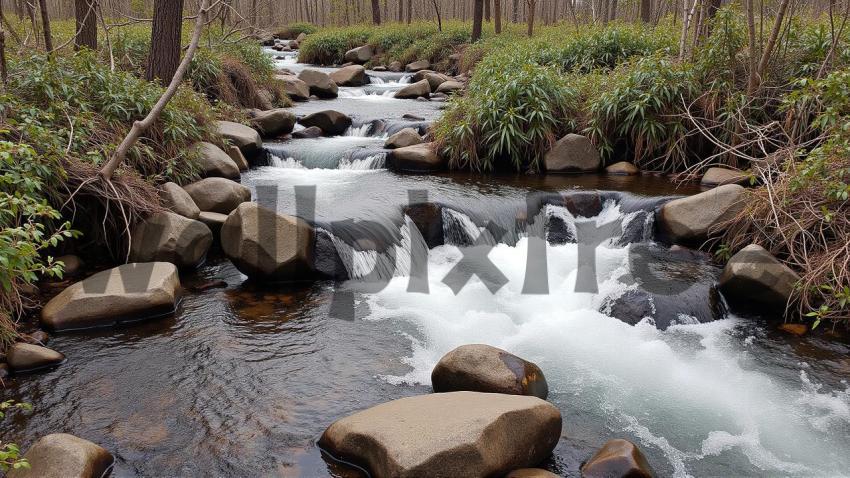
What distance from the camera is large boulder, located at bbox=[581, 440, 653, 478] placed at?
133 inches

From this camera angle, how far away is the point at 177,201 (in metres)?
6.60

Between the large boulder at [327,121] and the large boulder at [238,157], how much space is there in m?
2.84

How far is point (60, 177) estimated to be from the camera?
5.70 metres

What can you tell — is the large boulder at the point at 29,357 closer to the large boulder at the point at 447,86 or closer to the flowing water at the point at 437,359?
the flowing water at the point at 437,359

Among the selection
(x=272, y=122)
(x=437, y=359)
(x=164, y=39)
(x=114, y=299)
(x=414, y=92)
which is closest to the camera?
(x=437, y=359)

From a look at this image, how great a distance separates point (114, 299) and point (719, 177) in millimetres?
7084

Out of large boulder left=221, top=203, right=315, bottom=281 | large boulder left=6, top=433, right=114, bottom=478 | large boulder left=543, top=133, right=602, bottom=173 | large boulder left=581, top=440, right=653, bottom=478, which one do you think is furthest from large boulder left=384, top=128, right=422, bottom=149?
large boulder left=6, top=433, right=114, bottom=478

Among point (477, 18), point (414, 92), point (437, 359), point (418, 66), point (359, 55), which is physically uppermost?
point (477, 18)

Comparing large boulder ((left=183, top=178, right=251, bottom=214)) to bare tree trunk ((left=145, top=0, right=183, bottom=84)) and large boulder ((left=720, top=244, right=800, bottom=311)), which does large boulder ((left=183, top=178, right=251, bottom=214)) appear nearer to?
bare tree trunk ((left=145, top=0, right=183, bottom=84))

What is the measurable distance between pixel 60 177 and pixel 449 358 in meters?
3.97

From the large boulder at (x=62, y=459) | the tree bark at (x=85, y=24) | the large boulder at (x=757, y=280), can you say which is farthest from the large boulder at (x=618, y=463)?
the tree bark at (x=85, y=24)

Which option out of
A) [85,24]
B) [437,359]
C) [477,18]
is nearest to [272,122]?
[85,24]

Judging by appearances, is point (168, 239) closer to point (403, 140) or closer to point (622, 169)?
point (403, 140)

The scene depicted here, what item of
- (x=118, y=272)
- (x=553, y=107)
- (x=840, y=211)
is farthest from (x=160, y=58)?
(x=840, y=211)
